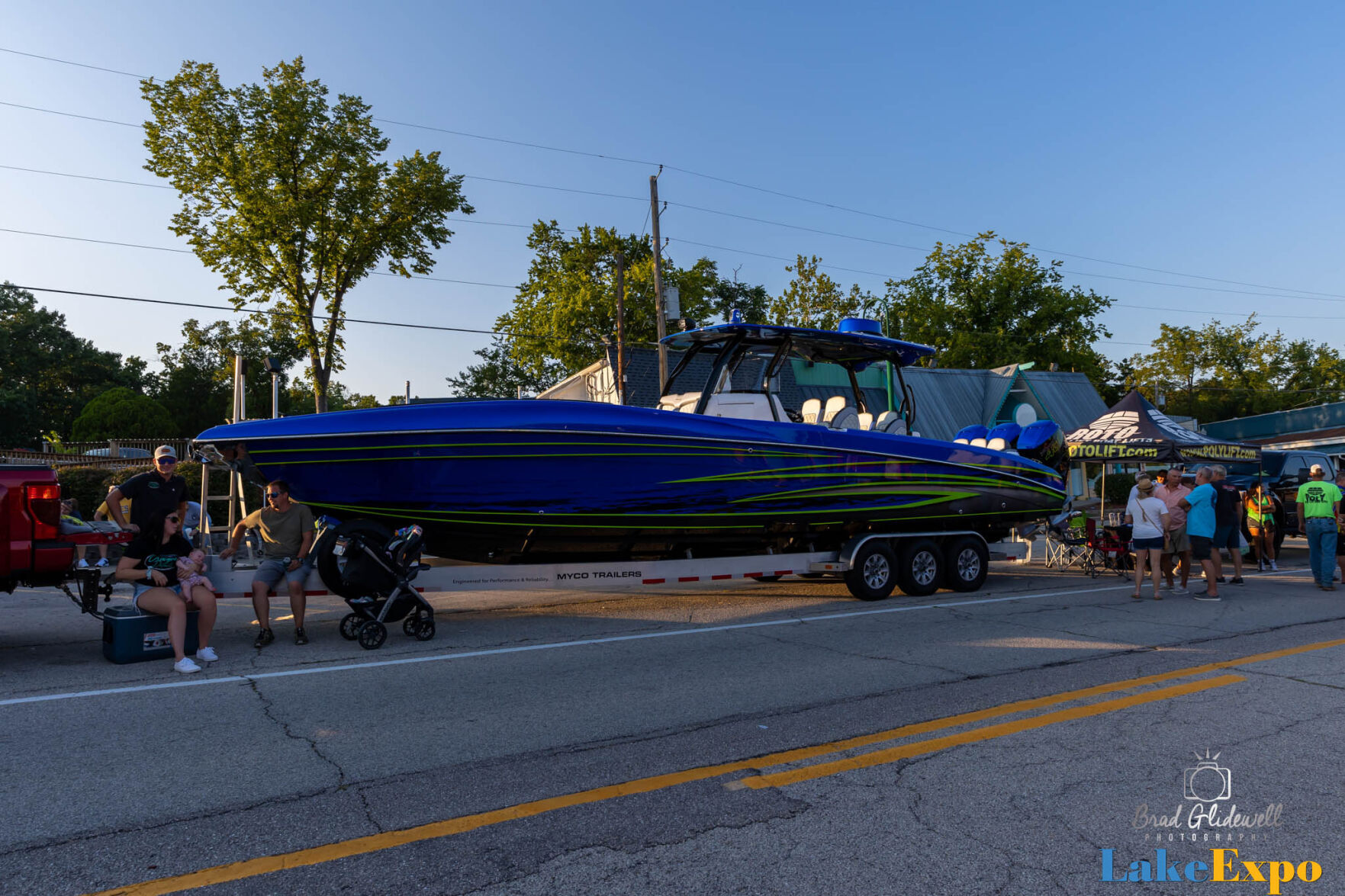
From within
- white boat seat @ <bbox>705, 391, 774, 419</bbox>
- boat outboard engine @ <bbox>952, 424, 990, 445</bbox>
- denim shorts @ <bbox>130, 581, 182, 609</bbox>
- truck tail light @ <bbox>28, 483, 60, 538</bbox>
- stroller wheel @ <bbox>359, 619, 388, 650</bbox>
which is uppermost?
white boat seat @ <bbox>705, 391, 774, 419</bbox>

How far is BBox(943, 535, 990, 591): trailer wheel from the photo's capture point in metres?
11.0

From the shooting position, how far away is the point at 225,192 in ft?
72.6

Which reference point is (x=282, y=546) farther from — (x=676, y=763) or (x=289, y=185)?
(x=289, y=185)

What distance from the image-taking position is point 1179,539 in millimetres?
11141

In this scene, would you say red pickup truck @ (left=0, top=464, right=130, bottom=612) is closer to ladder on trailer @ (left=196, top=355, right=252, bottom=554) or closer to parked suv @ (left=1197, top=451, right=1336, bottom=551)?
ladder on trailer @ (left=196, top=355, right=252, bottom=554)

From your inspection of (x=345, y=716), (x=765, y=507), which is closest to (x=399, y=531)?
(x=345, y=716)

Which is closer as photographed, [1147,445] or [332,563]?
[332,563]

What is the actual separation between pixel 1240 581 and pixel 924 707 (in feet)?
29.3

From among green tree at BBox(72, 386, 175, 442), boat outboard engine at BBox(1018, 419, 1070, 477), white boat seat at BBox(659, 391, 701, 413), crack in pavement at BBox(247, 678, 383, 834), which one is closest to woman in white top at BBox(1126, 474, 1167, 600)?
boat outboard engine at BBox(1018, 419, 1070, 477)

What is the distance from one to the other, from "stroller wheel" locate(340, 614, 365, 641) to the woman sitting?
3.32 feet

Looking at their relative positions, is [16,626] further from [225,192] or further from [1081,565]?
[225,192]

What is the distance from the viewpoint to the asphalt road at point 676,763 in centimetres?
332

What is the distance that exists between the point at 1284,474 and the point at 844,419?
40.3ft

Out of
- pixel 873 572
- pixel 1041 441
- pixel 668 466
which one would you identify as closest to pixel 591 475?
pixel 668 466
